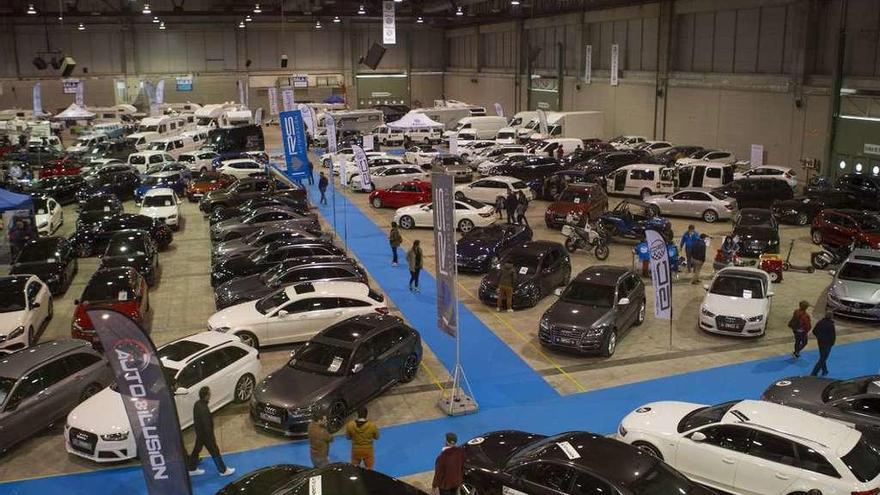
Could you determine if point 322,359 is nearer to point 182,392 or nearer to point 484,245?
point 182,392

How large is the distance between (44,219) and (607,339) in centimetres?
2100

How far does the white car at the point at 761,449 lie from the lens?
9516mm

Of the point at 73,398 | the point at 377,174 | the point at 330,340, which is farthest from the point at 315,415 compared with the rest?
the point at 377,174

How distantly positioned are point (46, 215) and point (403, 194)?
1315 cm

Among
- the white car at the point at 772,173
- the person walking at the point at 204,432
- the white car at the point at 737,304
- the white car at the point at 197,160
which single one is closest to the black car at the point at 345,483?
the person walking at the point at 204,432

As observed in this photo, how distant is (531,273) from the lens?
63.2 ft

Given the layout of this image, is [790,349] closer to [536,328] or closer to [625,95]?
[536,328]

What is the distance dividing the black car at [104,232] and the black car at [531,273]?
1192 centimetres

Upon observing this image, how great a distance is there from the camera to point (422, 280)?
21.6 m

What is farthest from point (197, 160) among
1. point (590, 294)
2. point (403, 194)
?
point (590, 294)

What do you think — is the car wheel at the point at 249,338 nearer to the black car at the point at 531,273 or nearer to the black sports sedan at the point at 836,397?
the black car at the point at 531,273

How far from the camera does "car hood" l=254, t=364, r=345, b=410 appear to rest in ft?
41.0

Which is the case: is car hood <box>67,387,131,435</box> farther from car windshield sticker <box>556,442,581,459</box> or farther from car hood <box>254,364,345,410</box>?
car windshield sticker <box>556,442,581,459</box>

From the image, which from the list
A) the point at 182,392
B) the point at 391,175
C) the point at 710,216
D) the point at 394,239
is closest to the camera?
the point at 182,392
